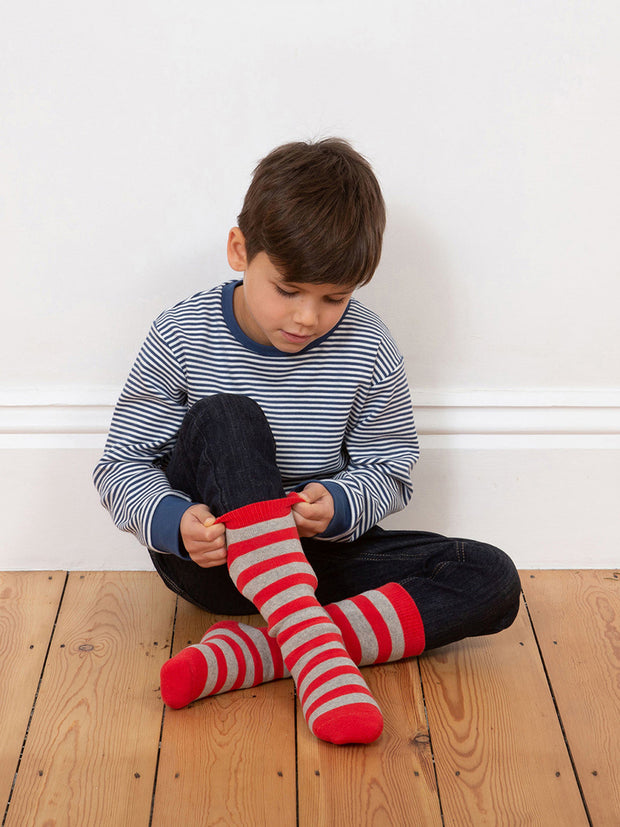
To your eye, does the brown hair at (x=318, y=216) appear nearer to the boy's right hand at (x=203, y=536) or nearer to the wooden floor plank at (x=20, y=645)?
the boy's right hand at (x=203, y=536)

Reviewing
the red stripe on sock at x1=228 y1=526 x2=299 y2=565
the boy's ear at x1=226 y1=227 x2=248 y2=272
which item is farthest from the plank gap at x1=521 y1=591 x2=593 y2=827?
the boy's ear at x1=226 y1=227 x2=248 y2=272

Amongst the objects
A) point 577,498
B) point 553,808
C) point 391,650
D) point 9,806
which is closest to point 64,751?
point 9,806

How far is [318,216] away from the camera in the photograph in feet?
2.81

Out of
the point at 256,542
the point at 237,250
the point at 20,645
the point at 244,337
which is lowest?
the point at 20,645

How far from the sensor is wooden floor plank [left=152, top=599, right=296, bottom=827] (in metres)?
0.78

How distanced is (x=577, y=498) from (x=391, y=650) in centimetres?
40

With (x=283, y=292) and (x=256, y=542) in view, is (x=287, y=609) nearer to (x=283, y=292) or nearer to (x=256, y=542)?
(x=256, y=542)

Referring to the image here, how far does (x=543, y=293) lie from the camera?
115 cm

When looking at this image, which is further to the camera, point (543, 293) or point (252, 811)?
point (543, 293)

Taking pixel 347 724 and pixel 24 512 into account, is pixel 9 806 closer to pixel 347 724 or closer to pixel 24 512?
pixel 347 724

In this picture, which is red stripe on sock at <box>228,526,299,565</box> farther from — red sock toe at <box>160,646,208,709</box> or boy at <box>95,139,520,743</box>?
red sock toe at <box>160,646,208,709</box>

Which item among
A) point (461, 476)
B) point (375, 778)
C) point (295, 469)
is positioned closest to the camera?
point (375, 778)

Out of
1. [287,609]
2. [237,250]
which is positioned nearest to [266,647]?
[287,609]

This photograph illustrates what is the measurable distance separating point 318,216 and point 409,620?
1.47 ft
